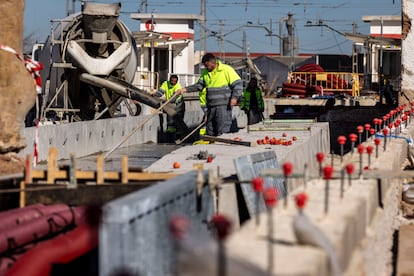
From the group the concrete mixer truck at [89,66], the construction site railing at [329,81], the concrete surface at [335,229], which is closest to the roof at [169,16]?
the construction site railing at [329,81]

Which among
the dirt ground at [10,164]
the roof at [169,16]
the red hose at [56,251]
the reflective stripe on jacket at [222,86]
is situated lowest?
the red hose at [56,251]

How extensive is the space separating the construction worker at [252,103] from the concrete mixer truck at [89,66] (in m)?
2.10

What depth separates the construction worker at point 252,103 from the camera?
1056 inches

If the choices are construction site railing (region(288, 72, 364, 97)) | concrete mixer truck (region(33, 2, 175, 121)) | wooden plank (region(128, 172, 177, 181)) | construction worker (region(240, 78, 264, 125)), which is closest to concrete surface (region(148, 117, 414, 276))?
wooden plank (region(128, 172, 177, 181))

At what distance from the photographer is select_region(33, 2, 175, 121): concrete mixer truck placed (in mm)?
26203

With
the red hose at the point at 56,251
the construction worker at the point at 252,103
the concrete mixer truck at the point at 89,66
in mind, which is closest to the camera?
the red hose at the point at 56,251

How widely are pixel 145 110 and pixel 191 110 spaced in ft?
15.2

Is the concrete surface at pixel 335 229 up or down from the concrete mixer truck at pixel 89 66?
down

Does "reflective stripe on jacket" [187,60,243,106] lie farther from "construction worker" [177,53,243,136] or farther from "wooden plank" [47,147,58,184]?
"wooden plank" [47,147,58,184]

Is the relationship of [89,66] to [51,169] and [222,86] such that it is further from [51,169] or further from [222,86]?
[51,169]

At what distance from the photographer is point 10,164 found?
12.1 metres

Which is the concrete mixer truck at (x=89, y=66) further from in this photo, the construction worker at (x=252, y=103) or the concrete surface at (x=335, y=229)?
the concrete surface at (x=335, y=229)

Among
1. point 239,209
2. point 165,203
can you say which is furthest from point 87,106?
point 165,203

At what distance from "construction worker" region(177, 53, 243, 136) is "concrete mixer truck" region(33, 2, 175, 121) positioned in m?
5.48
